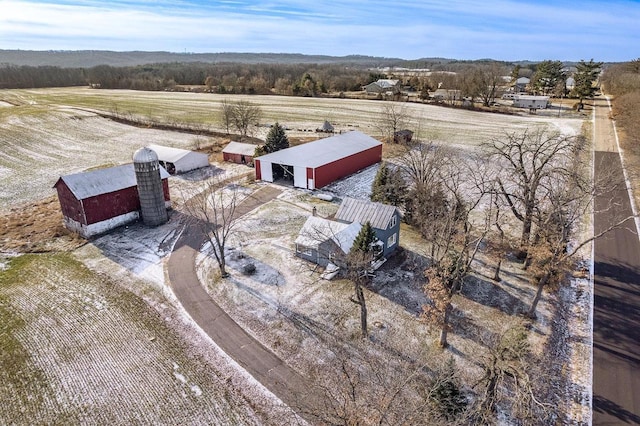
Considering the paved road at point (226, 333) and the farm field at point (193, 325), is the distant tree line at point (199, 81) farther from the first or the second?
the paved road at point (226, 333)

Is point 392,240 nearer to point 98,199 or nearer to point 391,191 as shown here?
point 391,191

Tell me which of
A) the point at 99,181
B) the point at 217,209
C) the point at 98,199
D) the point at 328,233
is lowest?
the point at 217,209

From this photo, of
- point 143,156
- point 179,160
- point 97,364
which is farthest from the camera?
point 179,160

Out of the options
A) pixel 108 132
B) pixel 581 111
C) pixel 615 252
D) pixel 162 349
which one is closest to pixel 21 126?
pixel 108 132

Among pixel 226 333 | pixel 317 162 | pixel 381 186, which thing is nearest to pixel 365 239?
pixel 381 186

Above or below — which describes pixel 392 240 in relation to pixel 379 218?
below

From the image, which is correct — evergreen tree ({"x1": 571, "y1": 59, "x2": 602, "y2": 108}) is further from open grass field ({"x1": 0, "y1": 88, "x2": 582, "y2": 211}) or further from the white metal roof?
the white metal roof
